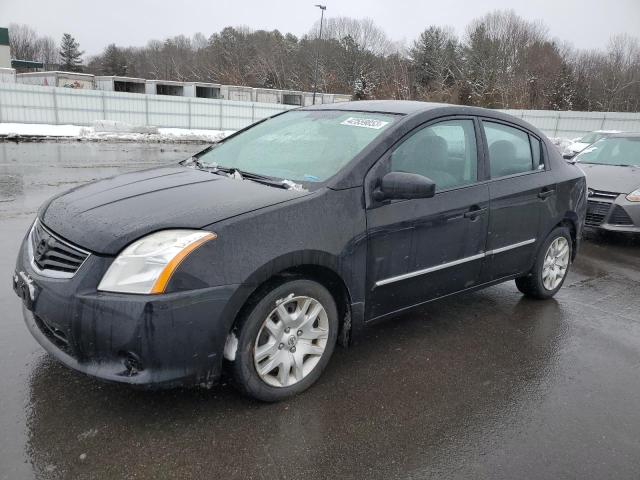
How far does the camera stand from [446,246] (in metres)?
3.63

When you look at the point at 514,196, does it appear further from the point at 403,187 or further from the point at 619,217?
the point at 619,217

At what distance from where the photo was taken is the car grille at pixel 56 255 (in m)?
2.54

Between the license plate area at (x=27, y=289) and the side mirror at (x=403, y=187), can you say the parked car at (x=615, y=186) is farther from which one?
the license plate area at (x=27, y=289)

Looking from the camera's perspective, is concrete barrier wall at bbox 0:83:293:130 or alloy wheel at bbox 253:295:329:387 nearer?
alloy wheel at bbox 253:295:329:387

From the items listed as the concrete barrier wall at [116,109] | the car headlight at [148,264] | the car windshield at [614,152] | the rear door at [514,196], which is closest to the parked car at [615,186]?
the car windshield at [614,152]

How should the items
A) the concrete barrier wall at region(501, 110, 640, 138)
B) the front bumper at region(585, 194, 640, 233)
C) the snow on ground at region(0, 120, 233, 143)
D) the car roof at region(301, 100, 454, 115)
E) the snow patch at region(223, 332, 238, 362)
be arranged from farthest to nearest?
1. the concrete barrier wall at region(501, 110, 640, 138)
2. the snow on ground at region(0, 120, 233, 143)
3. the front bumper at region(585, 194, 640, 233)
4. the car roof at region(301, 100, 454, 115)
5. the snow patch at region(223, 332, 238, 362)

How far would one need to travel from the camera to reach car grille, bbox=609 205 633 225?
24.0 feet

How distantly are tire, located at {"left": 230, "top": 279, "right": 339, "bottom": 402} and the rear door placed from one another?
1.64m

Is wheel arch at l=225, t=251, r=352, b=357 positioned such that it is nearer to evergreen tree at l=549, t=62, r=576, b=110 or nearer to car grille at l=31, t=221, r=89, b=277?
car grille at l=31, t=221, r=89, b=277

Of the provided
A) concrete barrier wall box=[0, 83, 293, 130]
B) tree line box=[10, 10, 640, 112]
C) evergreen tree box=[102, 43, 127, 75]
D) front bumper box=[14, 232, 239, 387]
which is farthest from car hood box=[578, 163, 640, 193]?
evergreen tree box=[102, 43, 127, 75]

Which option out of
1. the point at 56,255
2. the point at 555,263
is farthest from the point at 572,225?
the point at 56,255

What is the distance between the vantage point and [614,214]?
740 cm

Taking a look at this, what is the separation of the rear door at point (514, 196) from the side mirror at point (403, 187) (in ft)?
3.33

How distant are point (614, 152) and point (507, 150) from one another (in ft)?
18.6
